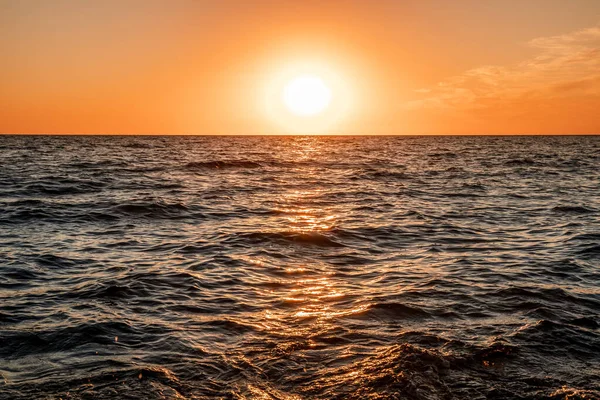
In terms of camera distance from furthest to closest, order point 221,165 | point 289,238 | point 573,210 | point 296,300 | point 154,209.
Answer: point 221,165 < point 573,210 < point 154,209 < point 289,238 < point 296,300

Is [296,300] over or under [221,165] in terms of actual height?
under

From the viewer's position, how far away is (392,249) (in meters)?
14.6

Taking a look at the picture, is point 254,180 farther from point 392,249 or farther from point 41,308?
point 41,308

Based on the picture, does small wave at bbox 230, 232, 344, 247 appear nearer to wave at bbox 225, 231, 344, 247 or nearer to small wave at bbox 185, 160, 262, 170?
wave at bbox 225, 231, 344, 247

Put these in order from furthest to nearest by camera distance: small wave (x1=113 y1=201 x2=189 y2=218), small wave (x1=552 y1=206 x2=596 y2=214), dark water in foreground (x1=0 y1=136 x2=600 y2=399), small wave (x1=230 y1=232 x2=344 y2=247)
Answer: small wave (x1=552 y1=206 x2=596 y2=214) < small wave (x1=113 y1=201 x2=189 y2=218) < small wave (x1=230 y1=232 x2=344 y2=247) < dark water in foreground (x1=0 y1=136 x2=600 y2=399)

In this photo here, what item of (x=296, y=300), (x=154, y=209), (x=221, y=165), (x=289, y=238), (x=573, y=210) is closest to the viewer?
(x=296, y=300)

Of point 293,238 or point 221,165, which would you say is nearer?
point 293,238

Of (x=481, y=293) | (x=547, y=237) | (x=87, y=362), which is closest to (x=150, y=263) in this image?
(x=87, y=362)

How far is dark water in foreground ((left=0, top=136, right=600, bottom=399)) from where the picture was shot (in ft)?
21.1

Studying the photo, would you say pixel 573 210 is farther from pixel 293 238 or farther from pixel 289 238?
pixel 289 238

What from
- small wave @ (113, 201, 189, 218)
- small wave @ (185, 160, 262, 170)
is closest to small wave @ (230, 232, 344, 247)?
small wave @ (113, 201, 189, 218)

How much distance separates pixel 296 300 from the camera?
32.1 ft

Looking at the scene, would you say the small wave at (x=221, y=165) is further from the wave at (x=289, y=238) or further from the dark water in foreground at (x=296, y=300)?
the wave at (x=289, y=238)

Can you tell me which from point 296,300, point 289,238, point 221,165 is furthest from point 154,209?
point 221,165
